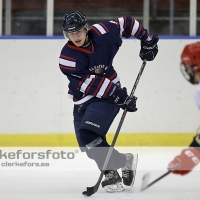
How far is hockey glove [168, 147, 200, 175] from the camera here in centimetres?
220

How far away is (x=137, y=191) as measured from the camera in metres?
3.44

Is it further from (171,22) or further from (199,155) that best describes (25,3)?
(199,155)

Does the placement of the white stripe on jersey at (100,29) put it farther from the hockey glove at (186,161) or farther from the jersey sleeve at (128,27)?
the hockey glove at (186,161)

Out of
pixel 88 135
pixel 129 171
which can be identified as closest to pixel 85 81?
pixel 88 135

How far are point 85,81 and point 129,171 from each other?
588 millimetres

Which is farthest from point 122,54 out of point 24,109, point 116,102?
point 116,102

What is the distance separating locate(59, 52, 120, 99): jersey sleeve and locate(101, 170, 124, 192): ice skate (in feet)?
1.44

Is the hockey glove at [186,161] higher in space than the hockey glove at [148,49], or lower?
lower

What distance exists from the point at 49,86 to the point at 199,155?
3361 millimetres

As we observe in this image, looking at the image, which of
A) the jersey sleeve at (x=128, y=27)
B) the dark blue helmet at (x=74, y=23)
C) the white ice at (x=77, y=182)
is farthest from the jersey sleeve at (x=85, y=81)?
the white ice at (x=77, y=182)

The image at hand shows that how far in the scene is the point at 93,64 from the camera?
3.43 m

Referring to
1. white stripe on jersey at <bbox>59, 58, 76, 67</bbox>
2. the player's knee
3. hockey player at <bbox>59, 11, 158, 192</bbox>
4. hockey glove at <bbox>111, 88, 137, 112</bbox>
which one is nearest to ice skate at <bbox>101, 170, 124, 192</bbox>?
hockey player at <bbox>59, 11, 158, 192</bbox>

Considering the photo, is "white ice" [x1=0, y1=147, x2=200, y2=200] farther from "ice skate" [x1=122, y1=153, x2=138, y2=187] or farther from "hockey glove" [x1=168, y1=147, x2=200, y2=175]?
"hockey glove" [x1=168, y1=147, x2=200, y2=175]

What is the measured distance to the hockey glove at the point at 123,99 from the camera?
3398 mm
